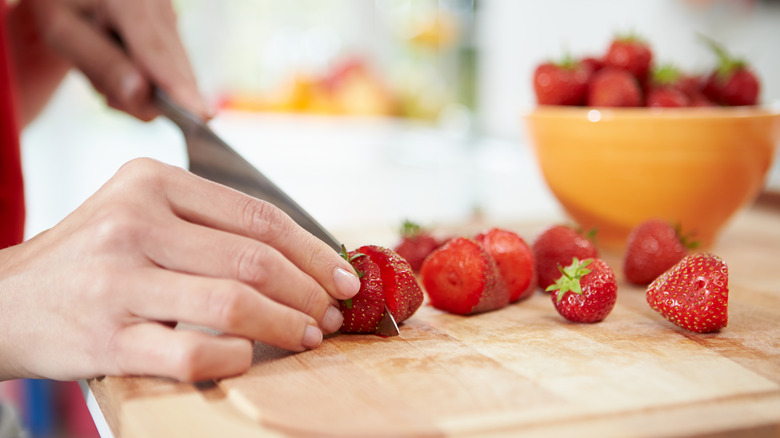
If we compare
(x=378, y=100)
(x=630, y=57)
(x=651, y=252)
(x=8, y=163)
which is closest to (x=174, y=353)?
(x=651, y=252)

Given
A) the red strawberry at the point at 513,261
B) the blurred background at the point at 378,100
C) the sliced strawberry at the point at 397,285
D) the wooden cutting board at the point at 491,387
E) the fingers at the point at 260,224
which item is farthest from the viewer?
→ the blurred background at the point at 378,100

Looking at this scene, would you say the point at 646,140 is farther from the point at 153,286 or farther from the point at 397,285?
the point at 153,286

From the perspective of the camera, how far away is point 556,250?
91 centimetres

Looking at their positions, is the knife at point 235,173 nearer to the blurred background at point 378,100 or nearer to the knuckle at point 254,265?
the knuckle at point 254,265

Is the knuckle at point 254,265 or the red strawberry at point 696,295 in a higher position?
the knuckle at point 254,265

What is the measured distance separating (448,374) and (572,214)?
2.33 ft

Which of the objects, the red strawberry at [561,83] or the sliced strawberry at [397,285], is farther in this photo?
the red strawberry at [561,83]

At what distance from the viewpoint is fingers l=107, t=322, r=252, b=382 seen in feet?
1.89

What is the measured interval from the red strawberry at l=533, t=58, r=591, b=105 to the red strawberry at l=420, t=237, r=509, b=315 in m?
0.47

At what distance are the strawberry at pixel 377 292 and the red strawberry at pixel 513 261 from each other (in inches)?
5.3

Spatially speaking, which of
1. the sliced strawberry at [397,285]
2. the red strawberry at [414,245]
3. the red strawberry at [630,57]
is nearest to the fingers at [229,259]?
the sliced strawberry at [397,285]

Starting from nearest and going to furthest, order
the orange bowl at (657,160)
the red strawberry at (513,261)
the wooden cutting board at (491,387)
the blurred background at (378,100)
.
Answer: the wooden cutting board at (491,387)
the red strawberry at (513,261)
the orange bowl at (657,160)
the blurred background at (378,100)

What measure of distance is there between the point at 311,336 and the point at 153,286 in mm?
151

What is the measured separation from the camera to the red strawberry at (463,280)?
0.80 meters
